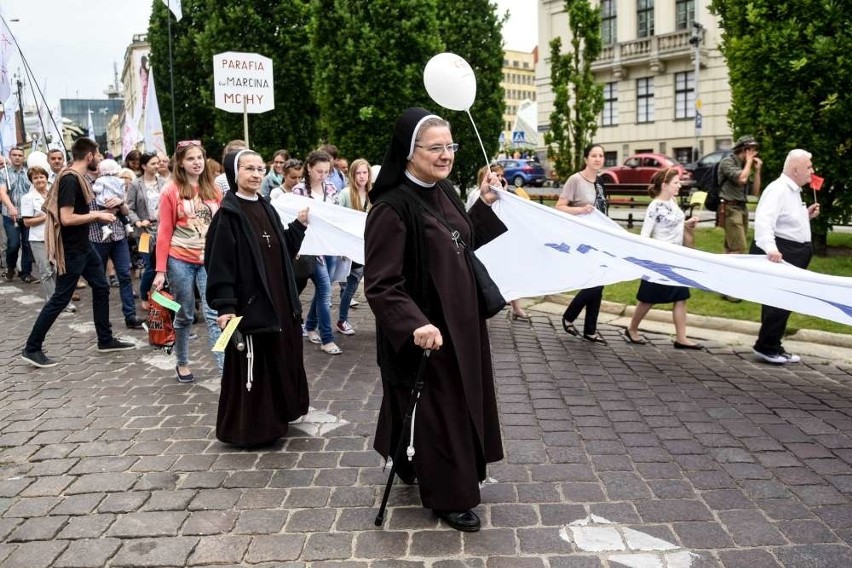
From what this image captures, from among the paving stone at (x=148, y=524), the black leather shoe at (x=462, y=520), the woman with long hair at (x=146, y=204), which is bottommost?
the paving stone at (x=148, y=524)

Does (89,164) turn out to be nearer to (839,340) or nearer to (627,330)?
(627,330)

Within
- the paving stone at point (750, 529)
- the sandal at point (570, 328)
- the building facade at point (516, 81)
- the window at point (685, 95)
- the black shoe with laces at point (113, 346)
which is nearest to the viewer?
the paving stone at point (750, 529)

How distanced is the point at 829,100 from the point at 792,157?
440cm

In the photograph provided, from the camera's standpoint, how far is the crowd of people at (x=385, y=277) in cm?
386

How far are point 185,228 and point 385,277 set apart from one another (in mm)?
3271

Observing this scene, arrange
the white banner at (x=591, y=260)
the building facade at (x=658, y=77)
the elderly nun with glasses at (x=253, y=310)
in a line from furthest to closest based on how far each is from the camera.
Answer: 1. the building facade at (x=658, y=77)
2. the white banner at (x=591, y=260)
3. the elderly nun with glasses at (x=253, y=310)

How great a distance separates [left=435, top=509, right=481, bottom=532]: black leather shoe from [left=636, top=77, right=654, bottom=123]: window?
4341 centimetres

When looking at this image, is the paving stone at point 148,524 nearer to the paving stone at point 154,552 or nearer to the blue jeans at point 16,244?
the paving stone at point 154,552

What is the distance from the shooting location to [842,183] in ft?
35.9

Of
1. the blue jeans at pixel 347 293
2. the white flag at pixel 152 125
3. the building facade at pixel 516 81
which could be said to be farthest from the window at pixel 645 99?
the building facade at pixel 516 81

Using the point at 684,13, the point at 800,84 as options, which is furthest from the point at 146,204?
the point at 684,13

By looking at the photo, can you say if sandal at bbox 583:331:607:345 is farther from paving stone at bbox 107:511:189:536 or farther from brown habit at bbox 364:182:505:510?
paving stone at bbox 107:511:189:536

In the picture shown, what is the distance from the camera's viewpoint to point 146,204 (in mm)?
10086

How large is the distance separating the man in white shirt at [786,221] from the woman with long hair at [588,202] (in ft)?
5.49
